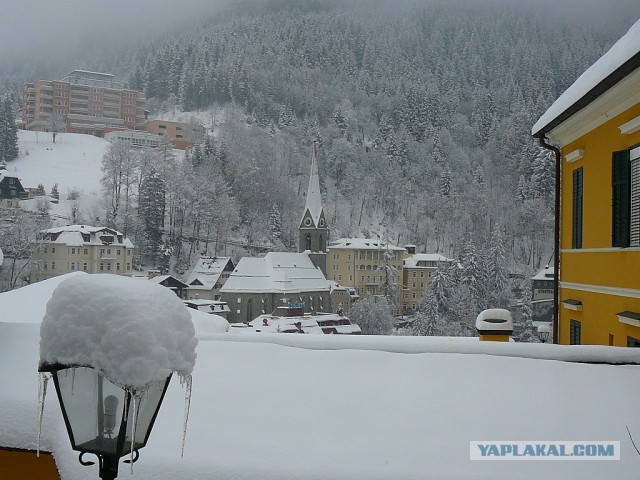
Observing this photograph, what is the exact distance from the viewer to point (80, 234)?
1314 cm

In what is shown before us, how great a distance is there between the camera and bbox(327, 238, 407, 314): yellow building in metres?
14.8

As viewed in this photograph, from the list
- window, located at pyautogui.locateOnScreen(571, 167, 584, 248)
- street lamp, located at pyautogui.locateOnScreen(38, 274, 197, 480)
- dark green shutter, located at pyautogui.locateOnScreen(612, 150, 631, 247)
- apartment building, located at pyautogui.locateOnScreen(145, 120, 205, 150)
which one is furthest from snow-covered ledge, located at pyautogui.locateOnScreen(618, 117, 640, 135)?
apartment building, located at pyautogui.locateOnScreen(145, 120, 205, 150)

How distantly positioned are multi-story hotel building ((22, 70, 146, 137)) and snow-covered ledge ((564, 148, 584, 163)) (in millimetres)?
15439

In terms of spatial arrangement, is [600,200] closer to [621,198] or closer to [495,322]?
[621,198]

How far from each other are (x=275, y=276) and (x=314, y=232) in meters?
1.84

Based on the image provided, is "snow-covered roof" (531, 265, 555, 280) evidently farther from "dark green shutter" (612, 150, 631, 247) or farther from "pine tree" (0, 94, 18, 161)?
"pine tree" (0, 94, 18, 161)

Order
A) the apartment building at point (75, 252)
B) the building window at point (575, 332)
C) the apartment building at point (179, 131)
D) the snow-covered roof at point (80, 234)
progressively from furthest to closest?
the apartment building at point (179, 131)
the snow-covered roof at point (80, 234)
the apartment building at point (75, 252)
the building window at point (575, 332)

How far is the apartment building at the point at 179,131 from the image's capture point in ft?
58.9

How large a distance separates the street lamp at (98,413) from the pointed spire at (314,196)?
15.6 metres

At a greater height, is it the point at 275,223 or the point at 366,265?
the point at 275,223

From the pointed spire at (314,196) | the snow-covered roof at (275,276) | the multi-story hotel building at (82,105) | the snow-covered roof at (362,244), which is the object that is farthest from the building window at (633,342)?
the multi-story hotel building at (82,105)

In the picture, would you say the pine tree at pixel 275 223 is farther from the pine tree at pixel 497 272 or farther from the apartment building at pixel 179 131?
the pine tree at pixel 497 272

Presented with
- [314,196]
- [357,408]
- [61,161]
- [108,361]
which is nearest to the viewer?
[108,361]

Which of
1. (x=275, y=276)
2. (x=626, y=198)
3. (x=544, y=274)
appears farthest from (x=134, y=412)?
(x=275, y=276)
